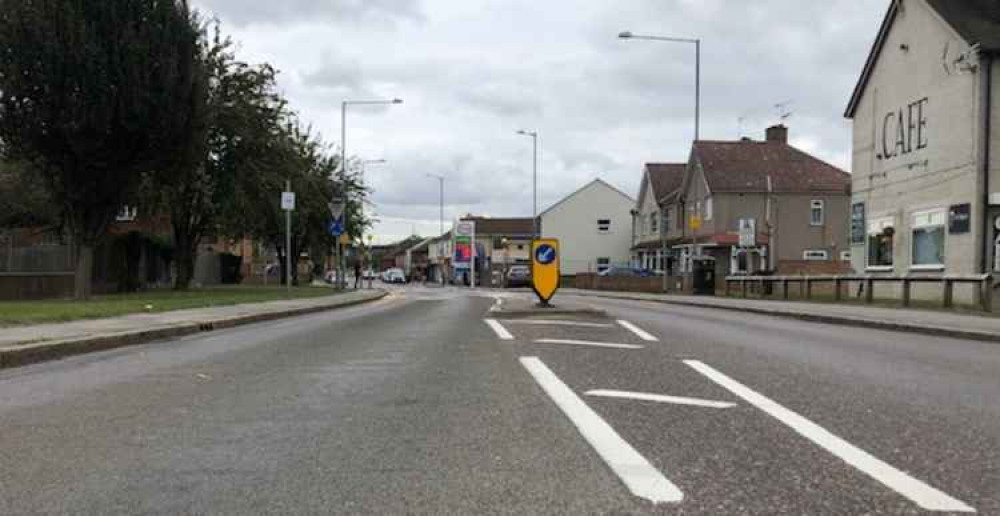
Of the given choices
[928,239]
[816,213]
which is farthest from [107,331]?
[816,213]

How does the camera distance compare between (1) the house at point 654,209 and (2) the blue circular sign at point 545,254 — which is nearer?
(2) the blue circular sign at point 545,254

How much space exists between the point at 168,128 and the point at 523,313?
11980 millimetres

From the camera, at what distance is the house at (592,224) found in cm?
7850

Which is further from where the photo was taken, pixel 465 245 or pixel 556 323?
pixel 465 245

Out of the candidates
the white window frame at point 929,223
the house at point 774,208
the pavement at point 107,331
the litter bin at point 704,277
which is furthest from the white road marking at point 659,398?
the house at point 774,208

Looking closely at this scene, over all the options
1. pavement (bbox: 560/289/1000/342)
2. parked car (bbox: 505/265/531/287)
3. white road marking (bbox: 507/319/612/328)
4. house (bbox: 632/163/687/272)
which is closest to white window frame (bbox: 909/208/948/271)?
pavement (bbox: 560/289/1000/342)

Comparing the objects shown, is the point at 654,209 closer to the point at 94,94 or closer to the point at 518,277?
the point at 518,277

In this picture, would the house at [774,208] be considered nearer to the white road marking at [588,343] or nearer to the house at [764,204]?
the house at [764,204]

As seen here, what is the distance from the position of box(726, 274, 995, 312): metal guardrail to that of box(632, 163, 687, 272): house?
22.9 meters

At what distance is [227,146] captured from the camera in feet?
108

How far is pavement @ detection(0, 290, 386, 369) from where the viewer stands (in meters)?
10.9

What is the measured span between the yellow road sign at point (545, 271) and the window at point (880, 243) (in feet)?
48.3

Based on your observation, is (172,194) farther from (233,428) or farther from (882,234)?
(233,428)

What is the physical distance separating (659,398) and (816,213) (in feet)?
153
